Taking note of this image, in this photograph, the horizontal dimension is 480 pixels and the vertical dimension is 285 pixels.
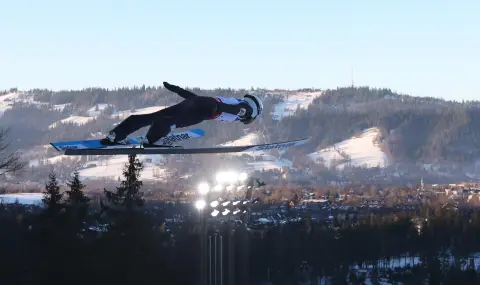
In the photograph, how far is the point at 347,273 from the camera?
12119cm

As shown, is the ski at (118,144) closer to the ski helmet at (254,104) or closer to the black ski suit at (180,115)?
the black ski suit at (180,115)

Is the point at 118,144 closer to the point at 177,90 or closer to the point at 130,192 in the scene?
the point at 177,90

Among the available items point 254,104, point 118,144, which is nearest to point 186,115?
point 254,104

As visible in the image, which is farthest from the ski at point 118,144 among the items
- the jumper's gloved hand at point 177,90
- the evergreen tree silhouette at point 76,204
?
the evergreen tree silhouette at point 76,204

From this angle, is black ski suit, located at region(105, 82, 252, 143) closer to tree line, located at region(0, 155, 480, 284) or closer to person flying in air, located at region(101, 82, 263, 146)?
person flying in air, located at region(101, 82, 263, 146)

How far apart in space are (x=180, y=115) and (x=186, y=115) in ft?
0.57

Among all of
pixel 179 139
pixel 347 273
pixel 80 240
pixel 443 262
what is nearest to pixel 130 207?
pixel 80 240

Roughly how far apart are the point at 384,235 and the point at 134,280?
274ft

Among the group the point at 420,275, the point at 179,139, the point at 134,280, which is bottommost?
the point at 420,275

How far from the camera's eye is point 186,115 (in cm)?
2070

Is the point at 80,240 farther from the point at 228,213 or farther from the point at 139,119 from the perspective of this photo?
the point at 228,213

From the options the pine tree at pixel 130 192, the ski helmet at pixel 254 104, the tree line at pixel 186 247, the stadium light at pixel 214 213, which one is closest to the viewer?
the ski helmet at pixel 254 104

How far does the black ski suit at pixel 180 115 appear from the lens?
20.6m

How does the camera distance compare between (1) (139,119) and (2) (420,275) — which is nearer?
(1) (139,119)
